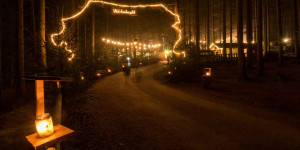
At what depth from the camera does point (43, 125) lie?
10.9 feet

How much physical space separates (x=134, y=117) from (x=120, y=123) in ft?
2.38

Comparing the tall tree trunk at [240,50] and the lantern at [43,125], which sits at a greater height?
the tall tree trunk at [240,50]

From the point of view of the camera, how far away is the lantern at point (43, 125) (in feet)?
10.8

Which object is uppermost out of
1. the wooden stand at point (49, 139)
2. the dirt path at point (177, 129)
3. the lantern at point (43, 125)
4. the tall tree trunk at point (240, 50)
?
the tall tree trunk at point (240, 50)

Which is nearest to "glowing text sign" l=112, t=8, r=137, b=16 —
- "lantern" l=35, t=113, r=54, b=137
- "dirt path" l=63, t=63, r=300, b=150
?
"dirt path" l=63, t=63, r=300, b=150

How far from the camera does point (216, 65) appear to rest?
23.7 metres

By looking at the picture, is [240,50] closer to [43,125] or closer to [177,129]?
[177,129]

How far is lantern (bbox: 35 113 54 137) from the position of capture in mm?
3291

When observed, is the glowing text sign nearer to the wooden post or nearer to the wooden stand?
the wooden post

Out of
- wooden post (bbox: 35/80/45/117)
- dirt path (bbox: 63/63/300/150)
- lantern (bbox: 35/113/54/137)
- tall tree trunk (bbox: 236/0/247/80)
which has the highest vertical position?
tall tree trunk (bbox: 236/0/247/80)

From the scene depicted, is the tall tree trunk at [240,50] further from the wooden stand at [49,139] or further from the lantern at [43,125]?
the lantern at [43,125]

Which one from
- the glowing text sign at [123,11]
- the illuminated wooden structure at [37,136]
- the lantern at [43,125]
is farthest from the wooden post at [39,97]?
the glowing text sign at [123,11]

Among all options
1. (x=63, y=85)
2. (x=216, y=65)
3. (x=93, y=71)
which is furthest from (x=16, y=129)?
(x=216, y=65)

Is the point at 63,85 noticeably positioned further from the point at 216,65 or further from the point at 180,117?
the point at 216,65
